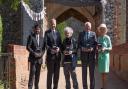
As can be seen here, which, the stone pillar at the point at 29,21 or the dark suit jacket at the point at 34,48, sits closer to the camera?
the dark suit jacket at the point at 34,48

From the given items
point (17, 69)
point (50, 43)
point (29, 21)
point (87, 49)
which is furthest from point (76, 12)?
point (87, 49)

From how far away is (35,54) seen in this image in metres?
13.1

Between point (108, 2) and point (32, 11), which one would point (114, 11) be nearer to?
point (108, 2)

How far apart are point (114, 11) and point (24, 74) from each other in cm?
1244

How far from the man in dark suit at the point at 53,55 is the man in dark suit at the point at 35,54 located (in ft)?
0.63

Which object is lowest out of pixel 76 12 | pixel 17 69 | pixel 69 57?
pixel 17 69

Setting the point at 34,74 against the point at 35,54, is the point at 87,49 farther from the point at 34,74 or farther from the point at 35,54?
the point at 34,74

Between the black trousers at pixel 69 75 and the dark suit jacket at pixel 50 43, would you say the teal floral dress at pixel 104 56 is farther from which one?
the dark suit jacket at pixel 50 43

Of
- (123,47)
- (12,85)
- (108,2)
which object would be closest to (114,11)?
(108,2)

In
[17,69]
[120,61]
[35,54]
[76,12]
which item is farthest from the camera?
[76,12]

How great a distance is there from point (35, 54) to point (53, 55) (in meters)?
0.48

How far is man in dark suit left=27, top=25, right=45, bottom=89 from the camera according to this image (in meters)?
13.1

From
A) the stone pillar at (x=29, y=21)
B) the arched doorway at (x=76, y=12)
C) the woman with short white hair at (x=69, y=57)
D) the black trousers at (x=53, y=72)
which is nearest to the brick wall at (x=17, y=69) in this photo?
the black trousers at (x=53, y=72)

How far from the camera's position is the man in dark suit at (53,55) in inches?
519
